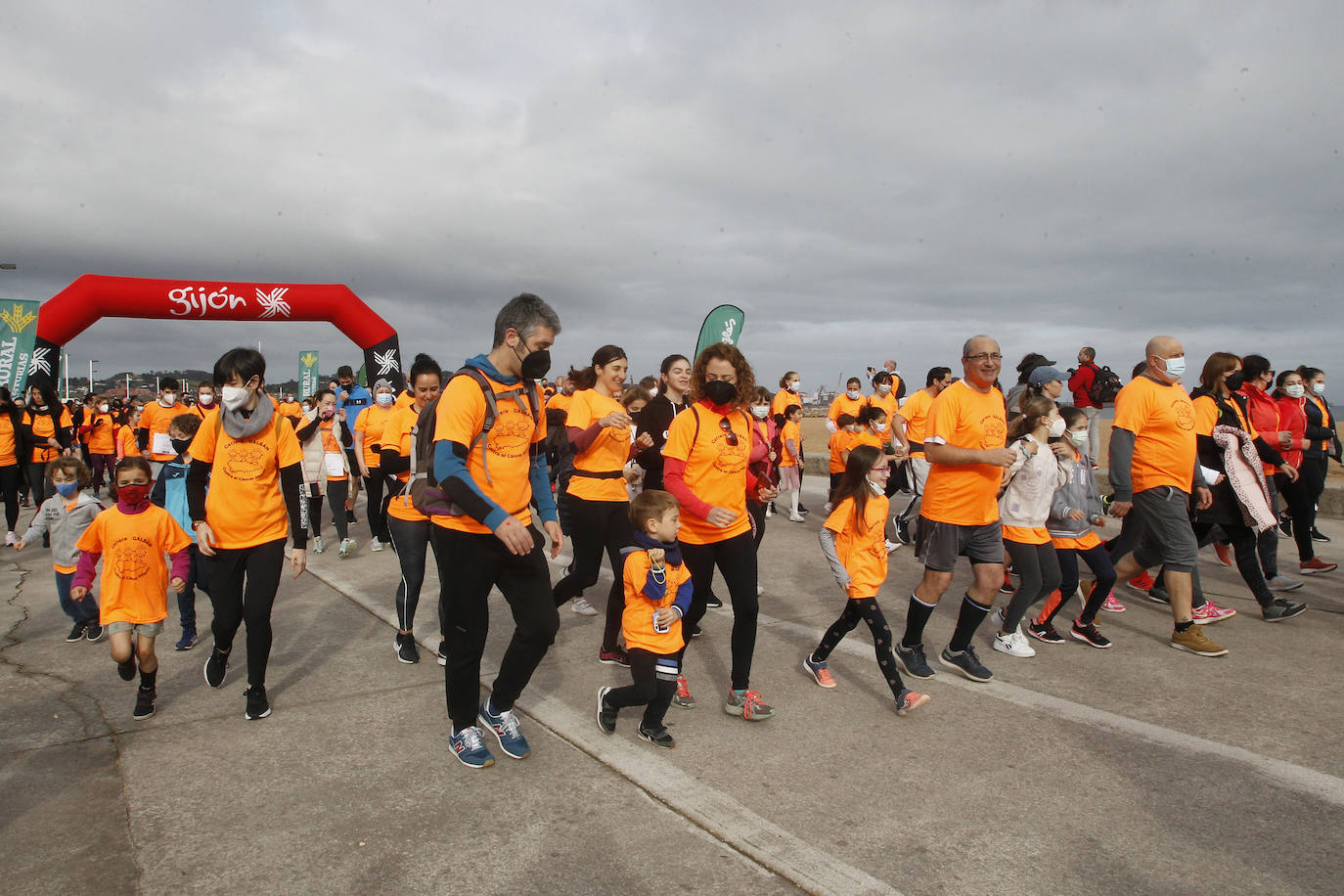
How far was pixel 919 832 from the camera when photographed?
3.01 metres

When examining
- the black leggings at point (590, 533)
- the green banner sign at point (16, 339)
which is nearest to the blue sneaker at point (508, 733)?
the black leggings at point (590, 533)

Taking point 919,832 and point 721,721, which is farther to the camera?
point 721,721

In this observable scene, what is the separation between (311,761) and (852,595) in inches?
106

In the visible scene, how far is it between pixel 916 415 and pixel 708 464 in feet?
14.5

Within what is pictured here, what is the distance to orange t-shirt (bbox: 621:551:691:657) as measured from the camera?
3818 mm

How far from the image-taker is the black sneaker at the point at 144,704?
423 cm

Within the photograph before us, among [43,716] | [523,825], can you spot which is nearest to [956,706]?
[523,825]

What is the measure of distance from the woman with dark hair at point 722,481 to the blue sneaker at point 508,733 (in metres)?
0.86

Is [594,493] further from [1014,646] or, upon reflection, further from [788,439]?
[788,439]

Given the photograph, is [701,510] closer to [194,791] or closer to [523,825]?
[523,825]

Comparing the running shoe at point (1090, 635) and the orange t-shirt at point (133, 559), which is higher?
the orange t-shirt at point (133, 559)

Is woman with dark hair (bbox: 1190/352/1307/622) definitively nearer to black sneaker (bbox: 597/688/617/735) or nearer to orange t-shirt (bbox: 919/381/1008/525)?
orange t-shirt (bbox: 919/381/1008/525)

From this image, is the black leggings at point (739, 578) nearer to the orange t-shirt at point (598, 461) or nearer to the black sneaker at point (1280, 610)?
the orange t-shirt at point (598, 461)

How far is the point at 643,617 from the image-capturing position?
12.6 ft
